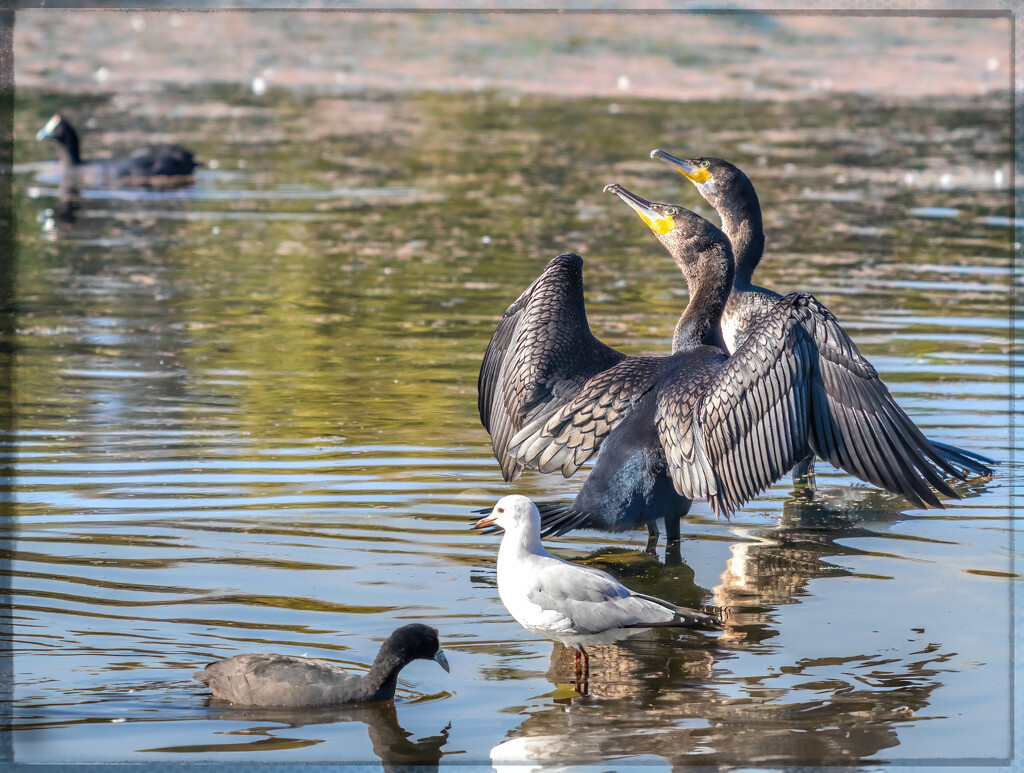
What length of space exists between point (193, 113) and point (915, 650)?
2019 cm

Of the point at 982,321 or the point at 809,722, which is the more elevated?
the point at 982,321

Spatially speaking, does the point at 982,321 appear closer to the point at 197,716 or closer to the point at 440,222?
the point at 440,222

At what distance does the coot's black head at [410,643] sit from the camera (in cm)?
515

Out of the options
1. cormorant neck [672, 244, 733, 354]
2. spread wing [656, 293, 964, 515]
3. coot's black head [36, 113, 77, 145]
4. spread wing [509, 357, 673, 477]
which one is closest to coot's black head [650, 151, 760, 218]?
cormorant neck [672, 244, 733, 354]

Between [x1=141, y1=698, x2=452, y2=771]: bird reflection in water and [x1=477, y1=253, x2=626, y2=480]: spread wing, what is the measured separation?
7.62 ft

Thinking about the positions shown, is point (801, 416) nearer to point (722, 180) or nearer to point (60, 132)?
point (722, 180)

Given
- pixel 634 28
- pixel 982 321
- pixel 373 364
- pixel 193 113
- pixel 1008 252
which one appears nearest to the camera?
pixel 373 364

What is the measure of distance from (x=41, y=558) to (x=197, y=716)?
6.44 feet

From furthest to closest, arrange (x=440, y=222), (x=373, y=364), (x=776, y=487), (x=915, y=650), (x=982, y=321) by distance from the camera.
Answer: (x=440, y=222) < (x=982, y=321) < (x=373, y=364) < (x=776, y=487) < (x=915, y=650)

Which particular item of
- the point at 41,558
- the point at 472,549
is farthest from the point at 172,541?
the point at 472,549

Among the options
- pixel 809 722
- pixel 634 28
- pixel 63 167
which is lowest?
pixel 809 722

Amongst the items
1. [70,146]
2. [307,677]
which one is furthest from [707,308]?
[70,146]

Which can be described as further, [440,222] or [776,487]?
[440,222]

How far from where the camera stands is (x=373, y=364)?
34.3 feet
